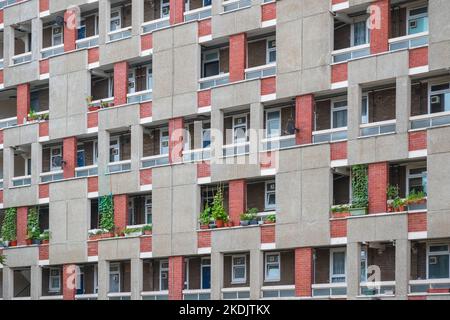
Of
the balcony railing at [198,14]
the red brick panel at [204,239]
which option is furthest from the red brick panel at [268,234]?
the balcony railing at [198,14]

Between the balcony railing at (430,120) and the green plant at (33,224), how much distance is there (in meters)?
19.4

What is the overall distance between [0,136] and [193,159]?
1231cm

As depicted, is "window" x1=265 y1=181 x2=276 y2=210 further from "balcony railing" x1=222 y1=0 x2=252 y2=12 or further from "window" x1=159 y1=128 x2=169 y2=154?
"balcony railing" x1=222 y1=0 x2=252 y2=12

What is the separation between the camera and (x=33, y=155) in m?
45.8

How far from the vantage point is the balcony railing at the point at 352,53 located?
35.0 meters

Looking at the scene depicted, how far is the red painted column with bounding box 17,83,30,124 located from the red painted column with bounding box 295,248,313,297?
56.5ft

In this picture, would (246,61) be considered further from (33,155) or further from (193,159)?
(33,155)

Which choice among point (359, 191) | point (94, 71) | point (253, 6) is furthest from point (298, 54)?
point (94, 71)

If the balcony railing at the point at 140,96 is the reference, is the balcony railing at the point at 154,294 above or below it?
below

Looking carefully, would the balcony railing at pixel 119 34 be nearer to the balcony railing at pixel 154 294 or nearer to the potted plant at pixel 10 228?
the potted plant at pixel 10 228

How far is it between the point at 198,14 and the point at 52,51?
353 inches
